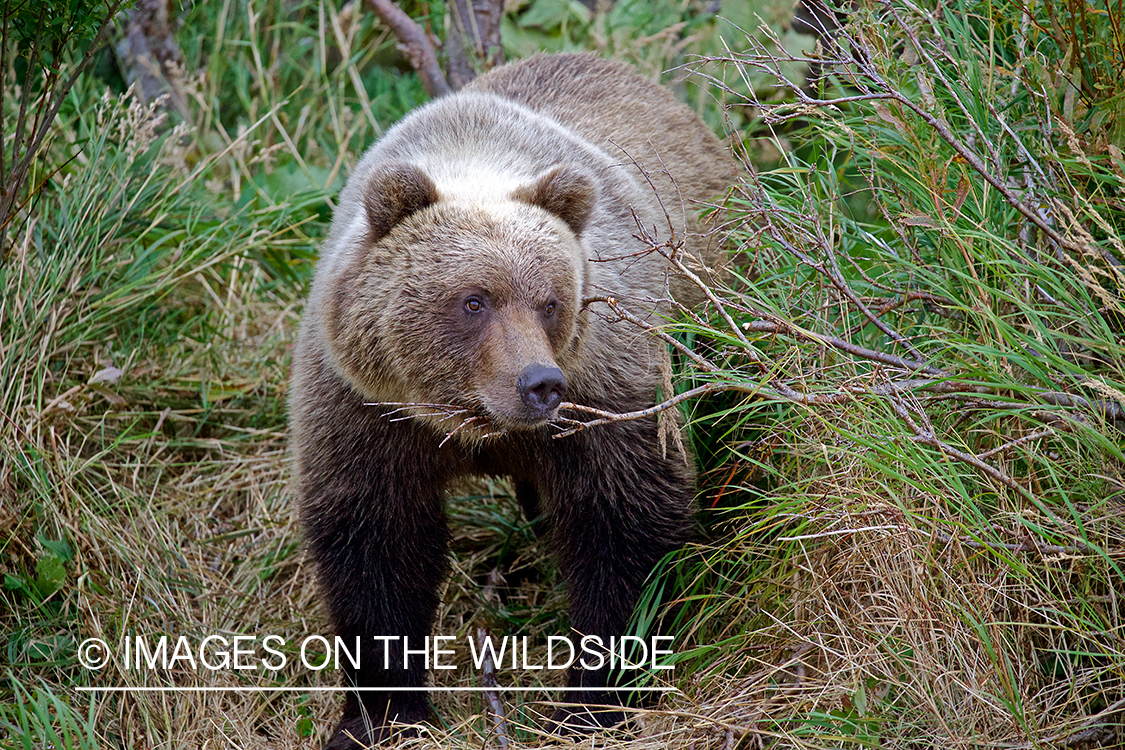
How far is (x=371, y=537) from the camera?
13.2 ft

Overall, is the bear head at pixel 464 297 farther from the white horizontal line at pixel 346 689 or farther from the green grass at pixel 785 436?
the white horizontal line at pixel 346 689

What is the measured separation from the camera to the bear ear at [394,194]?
363cm

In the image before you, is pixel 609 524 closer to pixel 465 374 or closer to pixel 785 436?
pixel 785 436

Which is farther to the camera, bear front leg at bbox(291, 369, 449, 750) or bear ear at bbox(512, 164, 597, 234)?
bear front leg at bbox(291, 369, 449, 750)

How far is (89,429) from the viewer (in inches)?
196

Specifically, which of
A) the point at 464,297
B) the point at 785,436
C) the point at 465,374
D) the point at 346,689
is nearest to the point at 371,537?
the point at 346,689

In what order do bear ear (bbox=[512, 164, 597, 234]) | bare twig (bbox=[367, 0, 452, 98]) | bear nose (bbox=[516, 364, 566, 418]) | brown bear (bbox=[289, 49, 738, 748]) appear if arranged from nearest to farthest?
bear nose (bbox=[516, 364, 566, 418]) → brown bear (bbox=[289, 49, 738, 748]) → bear ear (bbox=[512, 164, 597, 234]) → bare twig (bbox=[367, 0, 452, 98])

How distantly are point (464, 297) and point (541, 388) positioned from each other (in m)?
0.45

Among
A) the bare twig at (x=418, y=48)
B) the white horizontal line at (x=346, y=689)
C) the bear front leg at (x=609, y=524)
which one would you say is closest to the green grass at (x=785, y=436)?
the white horizontal line at (x=346, y=689)

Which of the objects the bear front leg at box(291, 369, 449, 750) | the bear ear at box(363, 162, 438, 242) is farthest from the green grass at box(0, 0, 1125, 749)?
the bear ear at box(363, 162, 438, 242)

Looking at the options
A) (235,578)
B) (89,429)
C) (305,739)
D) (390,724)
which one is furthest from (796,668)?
(89,429)

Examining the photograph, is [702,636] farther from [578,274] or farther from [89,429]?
[89,429]

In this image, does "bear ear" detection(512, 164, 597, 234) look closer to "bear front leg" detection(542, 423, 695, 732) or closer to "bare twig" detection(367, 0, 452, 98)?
"bear front leg" detection(542, 423, 695, 732)

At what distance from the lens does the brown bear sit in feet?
11.8
